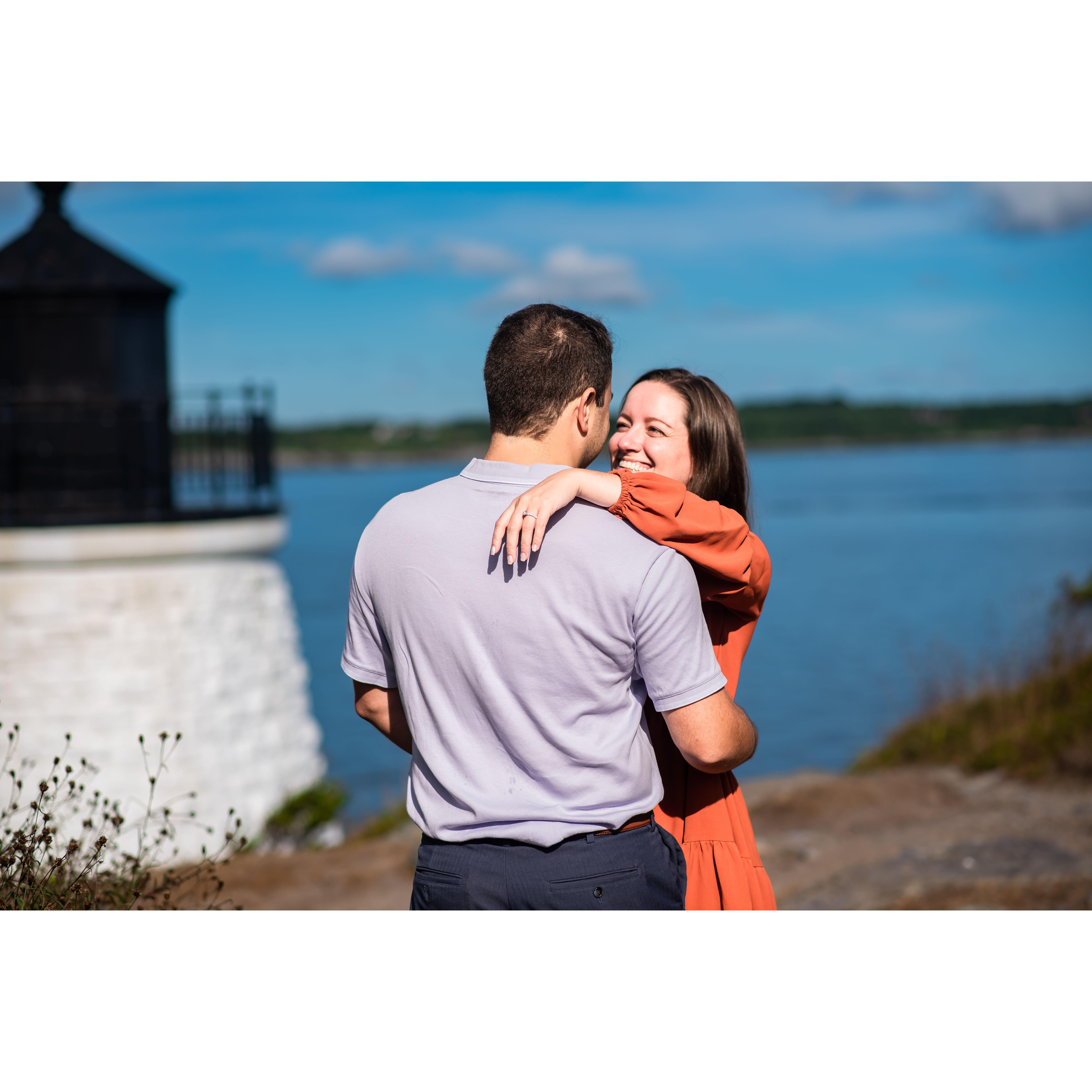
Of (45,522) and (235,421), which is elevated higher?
(235,421)

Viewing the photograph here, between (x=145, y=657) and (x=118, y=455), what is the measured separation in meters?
1.77

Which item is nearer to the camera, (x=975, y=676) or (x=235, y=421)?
(x=235, y=421)

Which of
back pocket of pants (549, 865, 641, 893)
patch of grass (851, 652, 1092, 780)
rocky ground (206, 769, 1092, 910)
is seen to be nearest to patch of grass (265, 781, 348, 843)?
rocky ground (206, 769, 1092, 910)

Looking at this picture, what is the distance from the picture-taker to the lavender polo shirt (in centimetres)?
192

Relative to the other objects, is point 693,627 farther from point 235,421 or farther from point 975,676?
point 975,676

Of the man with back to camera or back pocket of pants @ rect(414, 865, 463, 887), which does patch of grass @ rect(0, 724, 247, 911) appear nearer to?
back pocket of pants @ rect(414, 865, 463, 887)

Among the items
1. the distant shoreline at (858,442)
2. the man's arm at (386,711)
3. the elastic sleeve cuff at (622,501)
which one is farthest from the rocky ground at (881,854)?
the distant shoreline at (858,442)

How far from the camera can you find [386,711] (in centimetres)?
233

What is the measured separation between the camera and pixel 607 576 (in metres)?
1.90

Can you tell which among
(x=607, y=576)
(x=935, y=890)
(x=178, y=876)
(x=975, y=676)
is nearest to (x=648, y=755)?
(x=607, y=576)

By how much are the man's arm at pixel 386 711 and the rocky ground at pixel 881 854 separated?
138 inches

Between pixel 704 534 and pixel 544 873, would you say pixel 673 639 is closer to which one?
pixel 704 534

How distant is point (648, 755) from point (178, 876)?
1929mm

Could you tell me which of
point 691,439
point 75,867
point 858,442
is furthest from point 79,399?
point 858,442
